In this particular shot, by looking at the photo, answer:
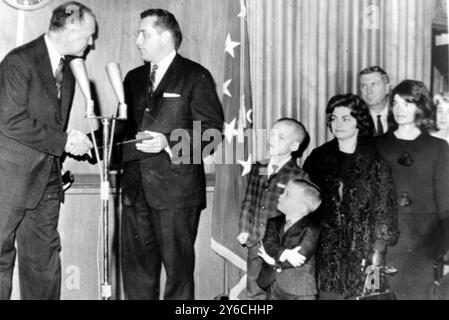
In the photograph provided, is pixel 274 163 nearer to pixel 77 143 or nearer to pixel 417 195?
pixel 417 195

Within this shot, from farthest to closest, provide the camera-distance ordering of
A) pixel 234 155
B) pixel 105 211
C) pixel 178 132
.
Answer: pixel 234 155 < pixel 178 132 < pixel 105 211

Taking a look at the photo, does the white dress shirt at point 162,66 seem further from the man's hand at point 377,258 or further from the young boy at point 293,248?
the man's hand at point 377,258

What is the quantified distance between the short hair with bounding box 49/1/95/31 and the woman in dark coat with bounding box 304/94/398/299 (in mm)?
1522

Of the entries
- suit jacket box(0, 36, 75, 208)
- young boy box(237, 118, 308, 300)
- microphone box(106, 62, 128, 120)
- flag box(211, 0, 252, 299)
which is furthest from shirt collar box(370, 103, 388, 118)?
suit jacket box(0, 36, 75, 208)

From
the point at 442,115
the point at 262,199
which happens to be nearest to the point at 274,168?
the point at 262,199

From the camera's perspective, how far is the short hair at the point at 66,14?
2977 millimetres

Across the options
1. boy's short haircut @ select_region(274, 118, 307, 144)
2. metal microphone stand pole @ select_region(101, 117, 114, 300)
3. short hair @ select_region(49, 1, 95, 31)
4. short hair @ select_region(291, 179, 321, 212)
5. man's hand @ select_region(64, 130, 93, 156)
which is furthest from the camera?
boy's short haircut @ select_region(274, 118, 307, 144)

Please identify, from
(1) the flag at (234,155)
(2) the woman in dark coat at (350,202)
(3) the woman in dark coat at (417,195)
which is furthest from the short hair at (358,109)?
(1) the flag at (234,155)

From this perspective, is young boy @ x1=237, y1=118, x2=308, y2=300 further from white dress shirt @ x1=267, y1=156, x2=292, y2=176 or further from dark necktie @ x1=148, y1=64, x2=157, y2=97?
dark necktie @ x1=148, y1=64, x2=157, y2=97

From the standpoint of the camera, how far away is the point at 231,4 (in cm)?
335

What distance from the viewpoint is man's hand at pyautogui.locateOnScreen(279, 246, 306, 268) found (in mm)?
2773

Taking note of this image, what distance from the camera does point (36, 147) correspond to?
9.13 feet

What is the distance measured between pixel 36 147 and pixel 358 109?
1740 millimetres

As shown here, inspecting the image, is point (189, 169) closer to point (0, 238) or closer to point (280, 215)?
point (280, 215)
